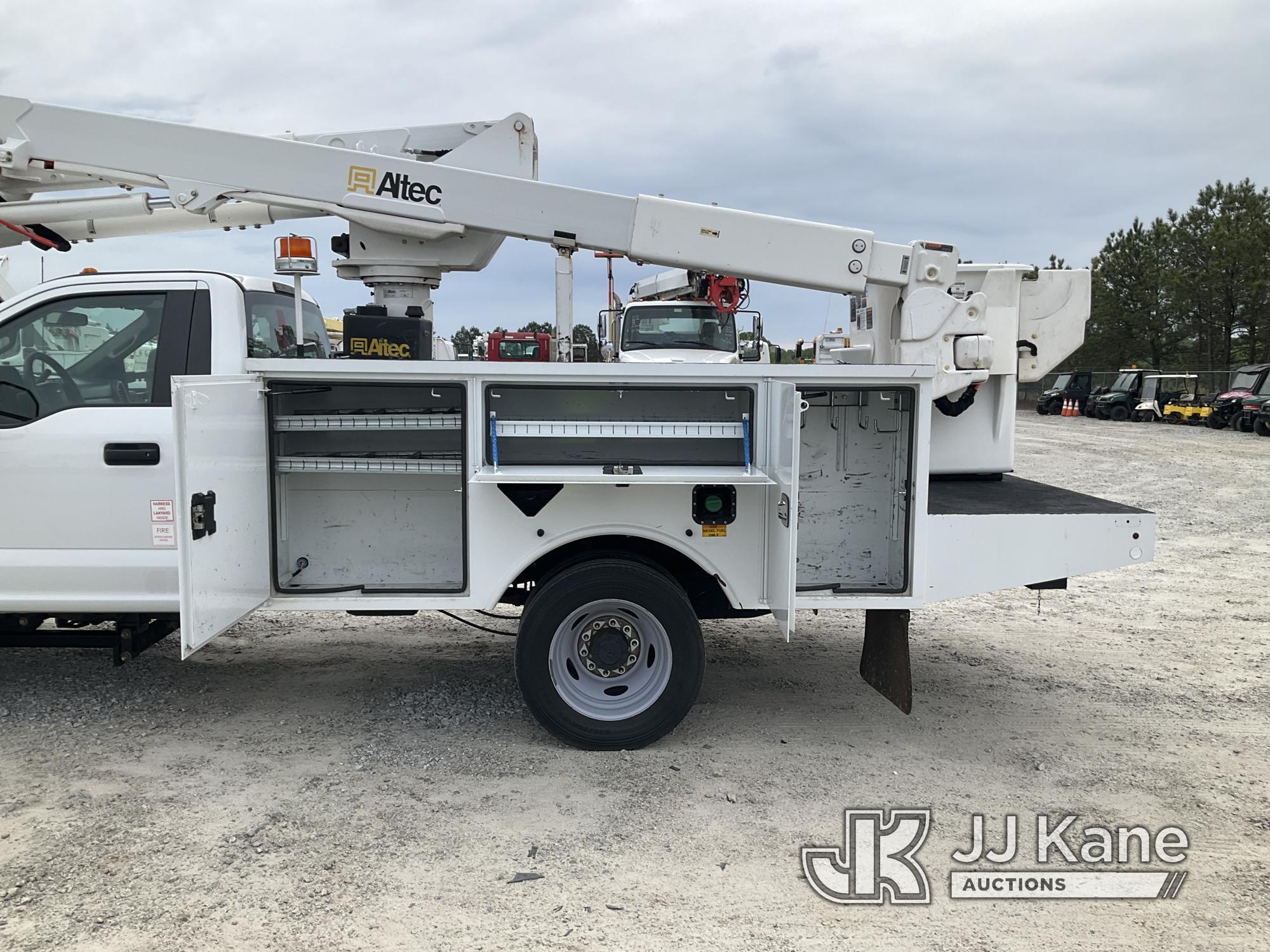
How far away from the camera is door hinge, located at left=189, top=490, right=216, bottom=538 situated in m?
3.97

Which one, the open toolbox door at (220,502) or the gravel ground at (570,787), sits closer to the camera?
the gravel ground at (570,787)

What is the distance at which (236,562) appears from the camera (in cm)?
434

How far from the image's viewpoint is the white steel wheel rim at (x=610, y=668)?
4695mm

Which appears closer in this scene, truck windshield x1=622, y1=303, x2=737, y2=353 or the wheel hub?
the wheel hub

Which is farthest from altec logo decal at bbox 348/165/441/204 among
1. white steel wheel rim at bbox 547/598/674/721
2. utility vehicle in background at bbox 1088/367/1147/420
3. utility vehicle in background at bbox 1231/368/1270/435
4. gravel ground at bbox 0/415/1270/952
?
utility vehicle in background at bbox 1088/367/1147/420

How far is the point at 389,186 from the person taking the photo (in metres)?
5.37

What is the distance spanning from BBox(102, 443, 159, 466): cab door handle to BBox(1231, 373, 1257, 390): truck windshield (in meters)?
31.4

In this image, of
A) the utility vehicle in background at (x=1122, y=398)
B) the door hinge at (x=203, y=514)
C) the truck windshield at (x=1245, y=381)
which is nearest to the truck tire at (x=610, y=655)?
the door hinge at (x=203, y=514)

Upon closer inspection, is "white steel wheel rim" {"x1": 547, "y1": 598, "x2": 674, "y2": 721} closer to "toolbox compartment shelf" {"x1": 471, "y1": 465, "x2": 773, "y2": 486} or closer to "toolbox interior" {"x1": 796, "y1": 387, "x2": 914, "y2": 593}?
"toolbox compartment shelf" {"x1": 471, "y1": 465, "x2": 773, "y2": 486}

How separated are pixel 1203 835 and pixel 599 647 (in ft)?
8.76

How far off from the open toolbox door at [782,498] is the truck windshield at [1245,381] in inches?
1165

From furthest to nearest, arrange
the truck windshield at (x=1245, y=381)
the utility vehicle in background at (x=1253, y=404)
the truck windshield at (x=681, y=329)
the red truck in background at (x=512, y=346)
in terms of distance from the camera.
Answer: the truck windshield at (x=1245, y=381)
the utility vehicle in background at (x=1253, y=404)
the red truck in background at (x=512, y=346)
the truck windshield at (x=681, y=329)

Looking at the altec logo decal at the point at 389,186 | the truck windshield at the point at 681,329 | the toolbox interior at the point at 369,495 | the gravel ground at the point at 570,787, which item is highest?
the altec logo decal at the point at 389,186

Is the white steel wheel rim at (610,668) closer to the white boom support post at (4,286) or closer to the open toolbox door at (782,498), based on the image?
the open toolbox door at (782,498)
